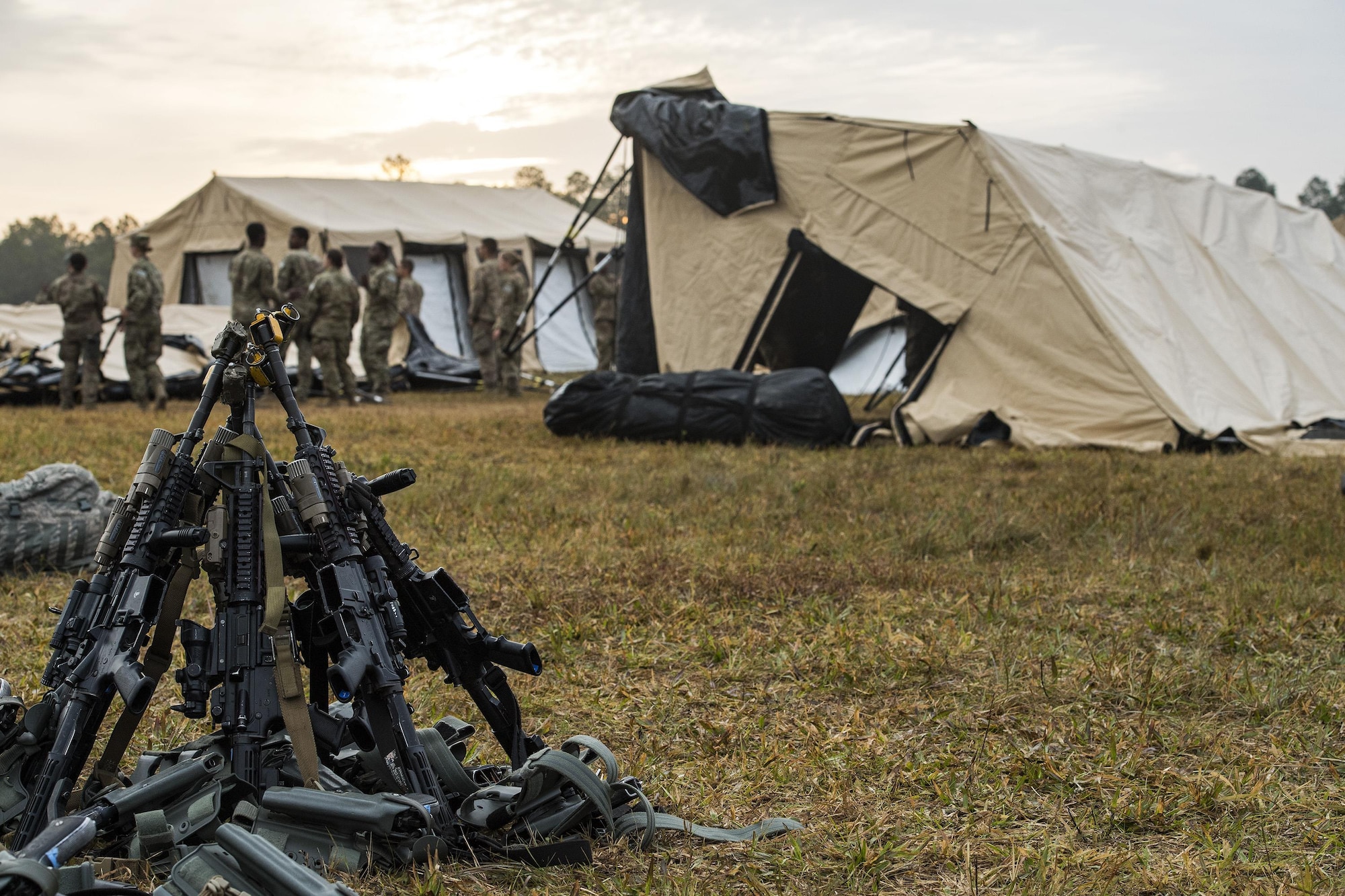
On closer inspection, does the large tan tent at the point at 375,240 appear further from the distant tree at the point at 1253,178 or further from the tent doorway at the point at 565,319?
the distant tree at the point at 1253,178

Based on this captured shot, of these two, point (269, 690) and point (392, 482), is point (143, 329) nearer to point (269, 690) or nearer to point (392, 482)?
point (392, 482)

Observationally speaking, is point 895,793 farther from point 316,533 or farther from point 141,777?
point 141,777

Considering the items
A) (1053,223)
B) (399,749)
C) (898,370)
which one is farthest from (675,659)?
(898,370)

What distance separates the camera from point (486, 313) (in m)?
15.6

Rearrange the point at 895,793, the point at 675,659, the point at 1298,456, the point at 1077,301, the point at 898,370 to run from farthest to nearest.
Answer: the point at 898,370 → the point at 1077,301 → the point at 1298,456 → the point at 675,659 → the point at 895,793

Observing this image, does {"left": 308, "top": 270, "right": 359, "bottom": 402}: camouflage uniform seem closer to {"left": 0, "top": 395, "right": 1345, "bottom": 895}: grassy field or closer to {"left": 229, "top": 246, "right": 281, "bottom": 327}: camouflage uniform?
{"left": 229, "top": 246, "right": 281, "bottom": 327}: camouflage uniform

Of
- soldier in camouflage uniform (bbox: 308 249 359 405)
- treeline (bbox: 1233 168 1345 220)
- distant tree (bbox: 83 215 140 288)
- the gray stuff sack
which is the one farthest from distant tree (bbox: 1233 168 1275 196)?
distant tree (bbox: 83 215 140 288)

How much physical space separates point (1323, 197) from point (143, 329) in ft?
205

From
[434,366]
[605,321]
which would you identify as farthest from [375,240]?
[605,321]

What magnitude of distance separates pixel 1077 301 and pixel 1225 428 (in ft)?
4.45

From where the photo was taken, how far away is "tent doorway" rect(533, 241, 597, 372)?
19.9m

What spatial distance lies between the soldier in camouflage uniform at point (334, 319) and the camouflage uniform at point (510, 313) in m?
2.07

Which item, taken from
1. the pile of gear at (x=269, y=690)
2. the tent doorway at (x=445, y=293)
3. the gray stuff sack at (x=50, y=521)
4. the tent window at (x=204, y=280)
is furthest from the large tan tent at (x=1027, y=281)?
the tent window at (x=204, y=280)

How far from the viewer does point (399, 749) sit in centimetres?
213
